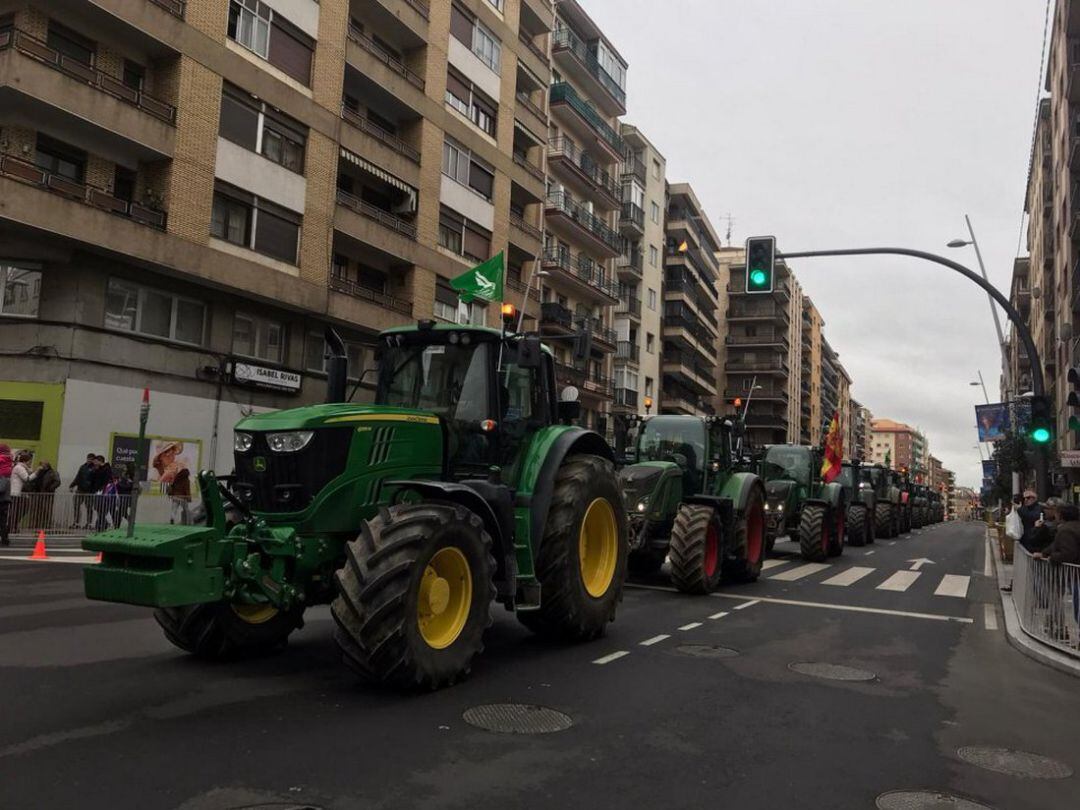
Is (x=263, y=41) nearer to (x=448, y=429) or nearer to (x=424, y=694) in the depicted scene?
(x=448, y=429)

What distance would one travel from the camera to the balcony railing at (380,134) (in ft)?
81.4

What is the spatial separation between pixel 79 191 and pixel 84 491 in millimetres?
6660

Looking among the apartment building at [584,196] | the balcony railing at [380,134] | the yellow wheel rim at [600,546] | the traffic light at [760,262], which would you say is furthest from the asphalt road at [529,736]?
the apartment building at [584,196]

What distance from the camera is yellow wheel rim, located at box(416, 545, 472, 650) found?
5.55 metres

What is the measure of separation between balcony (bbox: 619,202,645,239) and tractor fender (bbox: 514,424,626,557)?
139ft

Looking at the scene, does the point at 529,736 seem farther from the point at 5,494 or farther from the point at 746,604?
the point at 5,494

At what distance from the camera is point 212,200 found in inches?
805

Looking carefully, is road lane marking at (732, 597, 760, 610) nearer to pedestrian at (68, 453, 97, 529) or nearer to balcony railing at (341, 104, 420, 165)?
pedestrian at (68, 453, 97, 529)

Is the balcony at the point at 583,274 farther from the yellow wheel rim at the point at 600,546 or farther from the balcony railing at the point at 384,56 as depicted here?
the yellow wheel rim at the point at 600,546

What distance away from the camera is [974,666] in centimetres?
764

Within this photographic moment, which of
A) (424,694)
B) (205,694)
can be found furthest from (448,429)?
(205,694)

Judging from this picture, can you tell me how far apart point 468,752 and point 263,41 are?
22.1 m

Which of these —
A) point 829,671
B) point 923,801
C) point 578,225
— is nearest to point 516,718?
point 923,801

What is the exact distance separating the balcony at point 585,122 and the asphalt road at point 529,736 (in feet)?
113
